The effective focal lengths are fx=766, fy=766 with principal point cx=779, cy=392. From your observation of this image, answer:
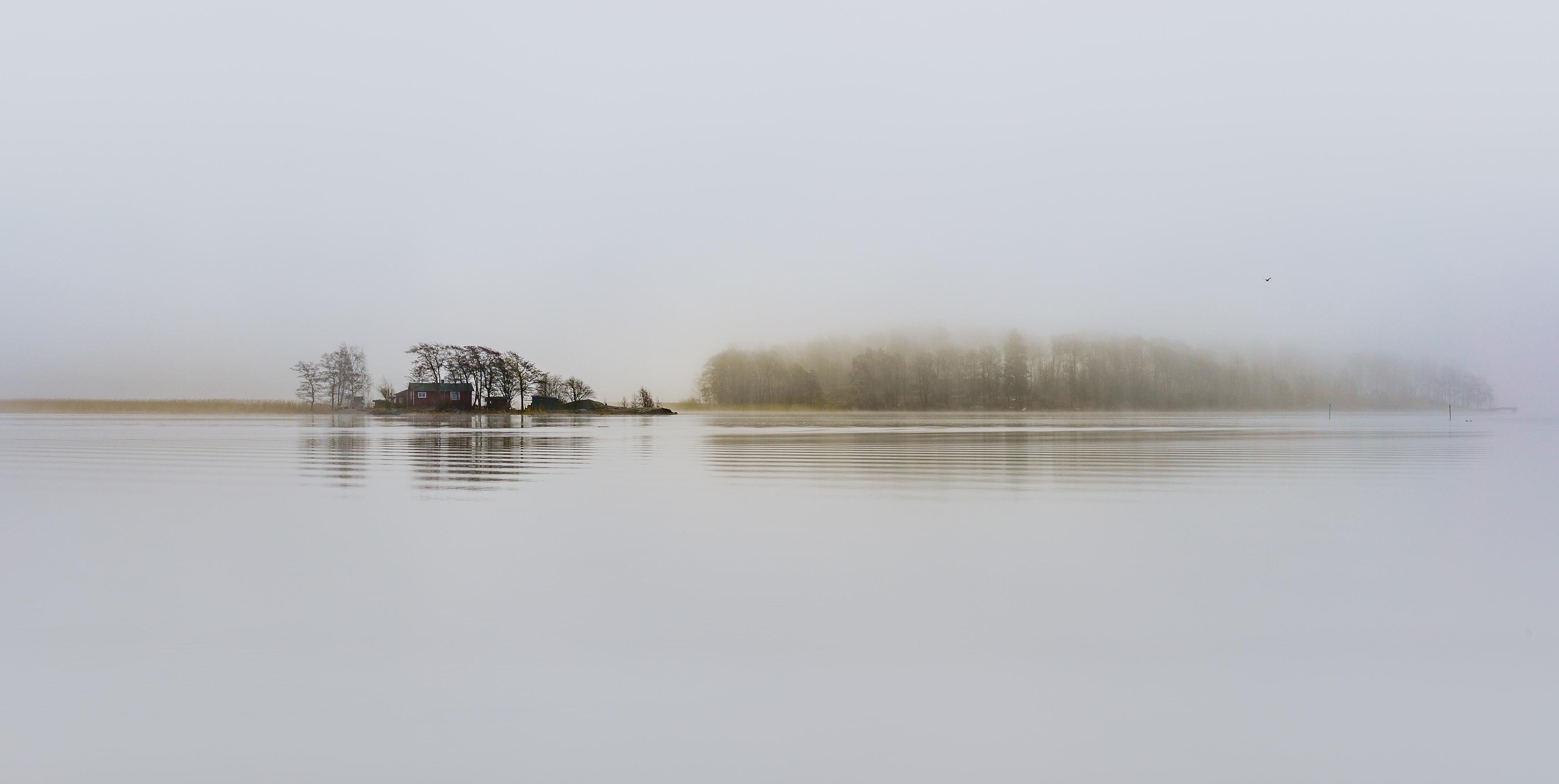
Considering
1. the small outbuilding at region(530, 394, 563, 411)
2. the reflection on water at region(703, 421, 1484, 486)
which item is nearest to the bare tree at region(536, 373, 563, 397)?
the small outbuilding at region(530, 394, 563, 411)

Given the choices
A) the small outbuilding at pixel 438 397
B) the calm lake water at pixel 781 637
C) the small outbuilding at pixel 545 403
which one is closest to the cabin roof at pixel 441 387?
the small outbuilding at pixel 438 397

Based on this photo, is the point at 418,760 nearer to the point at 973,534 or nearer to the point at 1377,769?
the point at 1377,769

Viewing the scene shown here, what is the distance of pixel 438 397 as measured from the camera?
2894 inches

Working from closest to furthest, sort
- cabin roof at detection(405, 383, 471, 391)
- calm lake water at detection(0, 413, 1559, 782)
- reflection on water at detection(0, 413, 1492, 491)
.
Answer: calm lake water at detection(0, 413, 1559, 782)
reflection on water at detection(0, 413, 1492, 491)
cabin roof at detection(405, 383, 471, 391)

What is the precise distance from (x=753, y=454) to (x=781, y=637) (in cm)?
1483

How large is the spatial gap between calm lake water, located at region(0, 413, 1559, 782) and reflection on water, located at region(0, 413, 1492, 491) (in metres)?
2.37

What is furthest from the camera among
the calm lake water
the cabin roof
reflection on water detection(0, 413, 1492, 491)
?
→ the cabin roof

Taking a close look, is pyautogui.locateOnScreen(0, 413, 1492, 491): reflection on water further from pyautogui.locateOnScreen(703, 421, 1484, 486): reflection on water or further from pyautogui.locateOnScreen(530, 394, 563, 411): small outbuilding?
pyautogui.locateOnScreen(530, 394, 563, 411): small outbuilding

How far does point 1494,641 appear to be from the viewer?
14.8 ft

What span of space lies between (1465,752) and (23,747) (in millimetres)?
6098

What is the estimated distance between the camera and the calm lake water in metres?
3.18

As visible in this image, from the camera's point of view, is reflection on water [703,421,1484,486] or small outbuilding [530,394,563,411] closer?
reflection on water [703,421,1484,486]

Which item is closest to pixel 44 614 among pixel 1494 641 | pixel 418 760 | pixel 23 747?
pixel 23 747

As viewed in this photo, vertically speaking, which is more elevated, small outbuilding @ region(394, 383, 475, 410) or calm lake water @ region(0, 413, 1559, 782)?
small outbuilding @ region(394, 383, 475, 410)
